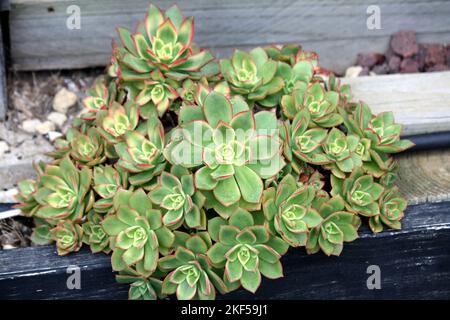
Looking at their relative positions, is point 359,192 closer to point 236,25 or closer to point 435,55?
point 236,25

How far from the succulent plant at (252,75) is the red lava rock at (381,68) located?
0.86 m

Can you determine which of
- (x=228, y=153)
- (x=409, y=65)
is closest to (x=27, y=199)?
(x=228, y=153)

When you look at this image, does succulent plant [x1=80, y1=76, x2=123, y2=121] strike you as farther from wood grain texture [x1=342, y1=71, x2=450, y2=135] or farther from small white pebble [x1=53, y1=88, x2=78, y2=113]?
wood grain texture [x1=342, y1=71, x2=450, y2=135]

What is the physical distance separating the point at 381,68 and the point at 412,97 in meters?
0.31

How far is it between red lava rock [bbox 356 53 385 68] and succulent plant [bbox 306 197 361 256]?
3.20 feet

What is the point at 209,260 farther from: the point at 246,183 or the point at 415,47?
the point at 415,47

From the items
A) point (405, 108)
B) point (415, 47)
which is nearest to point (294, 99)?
point (405, 108)

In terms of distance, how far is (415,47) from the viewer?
7.68 feet

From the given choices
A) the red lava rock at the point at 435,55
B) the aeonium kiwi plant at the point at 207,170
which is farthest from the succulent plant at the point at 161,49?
the red lava rock at the point at 435,55

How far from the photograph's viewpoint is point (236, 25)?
2.20 meters

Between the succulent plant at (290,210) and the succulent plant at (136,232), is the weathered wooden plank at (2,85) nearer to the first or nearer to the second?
the succulent plant at (136,232)

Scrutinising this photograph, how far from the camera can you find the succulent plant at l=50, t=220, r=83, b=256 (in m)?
1.63
